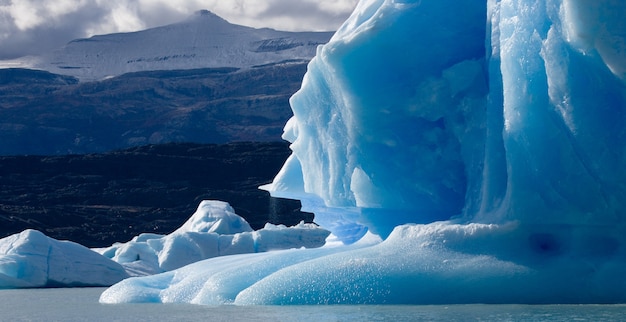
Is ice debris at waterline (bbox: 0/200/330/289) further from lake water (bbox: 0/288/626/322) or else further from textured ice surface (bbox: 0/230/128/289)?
lake water (bbox: 0/288/626/322)

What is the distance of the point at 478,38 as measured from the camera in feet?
36.1

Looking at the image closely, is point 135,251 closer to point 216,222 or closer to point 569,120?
point 216,222

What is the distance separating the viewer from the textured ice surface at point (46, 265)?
20.2m

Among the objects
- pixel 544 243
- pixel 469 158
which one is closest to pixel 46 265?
pixel 469 158

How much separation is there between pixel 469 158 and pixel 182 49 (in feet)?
441

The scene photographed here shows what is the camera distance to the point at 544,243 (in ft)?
31.8

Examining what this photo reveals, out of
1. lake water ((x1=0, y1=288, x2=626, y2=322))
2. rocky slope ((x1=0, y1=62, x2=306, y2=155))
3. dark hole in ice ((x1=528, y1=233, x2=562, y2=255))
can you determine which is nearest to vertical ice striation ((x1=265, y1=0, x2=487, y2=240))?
dark hole in ice ((x1=528, y1=233, x2=562, y2=255))

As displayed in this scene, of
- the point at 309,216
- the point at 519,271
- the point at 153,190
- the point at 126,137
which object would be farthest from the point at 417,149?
the point at 126,137

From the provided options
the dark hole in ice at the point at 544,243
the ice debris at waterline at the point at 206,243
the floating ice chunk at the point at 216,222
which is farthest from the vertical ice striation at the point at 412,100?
the floating ice chunk at the point at 216,222

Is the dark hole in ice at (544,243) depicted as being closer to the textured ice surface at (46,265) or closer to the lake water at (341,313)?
the lake water at (341,313)

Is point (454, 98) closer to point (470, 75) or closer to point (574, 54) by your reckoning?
point (470, 75)

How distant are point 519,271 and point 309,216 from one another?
137 feet

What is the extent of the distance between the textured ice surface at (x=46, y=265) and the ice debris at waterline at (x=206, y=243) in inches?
77.2

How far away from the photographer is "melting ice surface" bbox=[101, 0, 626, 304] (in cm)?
941
